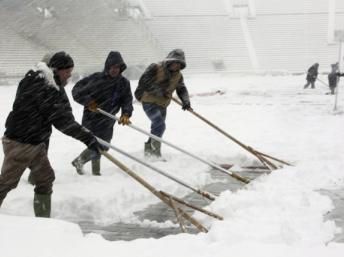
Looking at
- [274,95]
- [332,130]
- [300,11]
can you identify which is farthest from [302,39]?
[332,130]

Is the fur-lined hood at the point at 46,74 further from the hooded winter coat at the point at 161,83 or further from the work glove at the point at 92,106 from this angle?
the hooded winter coat at the point at 161,83

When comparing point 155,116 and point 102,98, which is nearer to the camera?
point 102,98

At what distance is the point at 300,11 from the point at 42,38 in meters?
16.2

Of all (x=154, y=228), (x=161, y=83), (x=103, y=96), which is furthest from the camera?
(x=161, y=83)

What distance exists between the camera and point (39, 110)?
4.08m

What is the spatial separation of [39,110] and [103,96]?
2.10 meters

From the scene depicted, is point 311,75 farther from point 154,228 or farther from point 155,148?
point 154,228

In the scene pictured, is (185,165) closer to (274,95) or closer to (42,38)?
(274,95)

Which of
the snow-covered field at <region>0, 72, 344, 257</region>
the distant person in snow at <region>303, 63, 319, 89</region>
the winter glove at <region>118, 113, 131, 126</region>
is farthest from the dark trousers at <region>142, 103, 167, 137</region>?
the distant person in snow at <region>303, 63, 319, 89</region>

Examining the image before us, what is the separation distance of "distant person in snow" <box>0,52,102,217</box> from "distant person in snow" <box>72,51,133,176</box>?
1.69 m

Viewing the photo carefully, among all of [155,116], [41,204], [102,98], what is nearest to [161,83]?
[155,116]

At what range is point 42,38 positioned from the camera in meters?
27.5

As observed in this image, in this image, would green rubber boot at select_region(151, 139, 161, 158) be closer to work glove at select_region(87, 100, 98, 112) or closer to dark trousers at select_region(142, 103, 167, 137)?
dark trousers at select_region(142, 103, 167, 137)

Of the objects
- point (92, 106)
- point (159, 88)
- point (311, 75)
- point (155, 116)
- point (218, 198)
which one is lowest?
point (218, 198)
